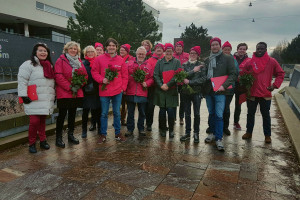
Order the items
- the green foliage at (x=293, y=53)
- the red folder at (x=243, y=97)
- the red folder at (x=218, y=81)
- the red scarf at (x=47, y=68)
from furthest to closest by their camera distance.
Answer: the green foliage at (x=293, y=53) → the red folder at (x=243, y=97) → the red folder at (x=218, y=81) → the red scarf at (x=47, y=68)

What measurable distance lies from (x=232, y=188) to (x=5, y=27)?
35.8 metres

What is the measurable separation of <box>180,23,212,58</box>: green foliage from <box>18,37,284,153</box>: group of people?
35.1 m

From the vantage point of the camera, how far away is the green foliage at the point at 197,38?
128ft

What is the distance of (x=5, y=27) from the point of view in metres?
30.5

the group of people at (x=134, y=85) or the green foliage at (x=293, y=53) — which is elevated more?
the green foliage at (x=293, y=53)

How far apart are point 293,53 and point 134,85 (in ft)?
162

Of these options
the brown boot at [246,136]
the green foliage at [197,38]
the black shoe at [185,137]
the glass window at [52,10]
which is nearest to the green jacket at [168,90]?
the black shoe at [185,137]

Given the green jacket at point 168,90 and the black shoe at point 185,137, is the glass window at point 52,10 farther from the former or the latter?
the black shoe at point 185,137

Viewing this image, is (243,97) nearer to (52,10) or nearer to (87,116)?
(87,116)

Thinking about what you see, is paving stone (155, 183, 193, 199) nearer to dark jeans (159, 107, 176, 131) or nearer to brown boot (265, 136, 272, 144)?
dark jeans (159, 107, 176, 131)

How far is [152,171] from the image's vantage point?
3600 millimetres

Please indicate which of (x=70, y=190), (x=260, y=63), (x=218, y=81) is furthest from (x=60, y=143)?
(x=260, y=63)

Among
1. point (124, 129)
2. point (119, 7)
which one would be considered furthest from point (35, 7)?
point (124, 129)

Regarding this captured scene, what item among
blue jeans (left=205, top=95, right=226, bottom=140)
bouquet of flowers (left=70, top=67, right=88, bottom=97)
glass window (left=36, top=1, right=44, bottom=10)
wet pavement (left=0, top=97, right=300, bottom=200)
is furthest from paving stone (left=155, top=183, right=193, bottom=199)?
glass window (left=36, top=1, right=44, bottom=10)
